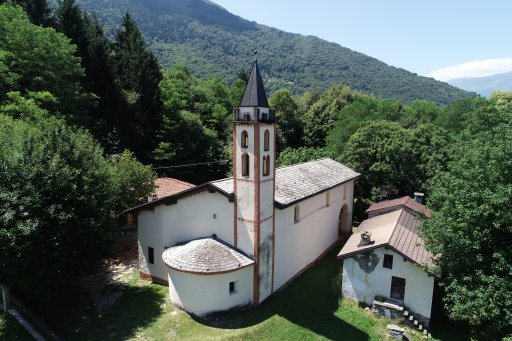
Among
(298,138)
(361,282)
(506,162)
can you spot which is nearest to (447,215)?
(506,162)

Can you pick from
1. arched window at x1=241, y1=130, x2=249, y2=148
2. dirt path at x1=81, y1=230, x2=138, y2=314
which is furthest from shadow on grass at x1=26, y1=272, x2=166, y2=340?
arched window at x1=241, y1=130, x2=249, y2=148

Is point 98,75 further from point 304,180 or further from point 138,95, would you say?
point 304,180

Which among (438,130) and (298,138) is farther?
(298,138)

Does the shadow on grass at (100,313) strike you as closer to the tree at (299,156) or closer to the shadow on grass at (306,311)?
the shadow on grass at (306,311)

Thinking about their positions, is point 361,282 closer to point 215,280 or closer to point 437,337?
point 437,337

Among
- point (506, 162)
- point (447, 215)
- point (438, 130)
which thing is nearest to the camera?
point (506, 162)

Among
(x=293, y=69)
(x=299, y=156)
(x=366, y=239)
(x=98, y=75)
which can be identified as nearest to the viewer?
(x=366, y=239)

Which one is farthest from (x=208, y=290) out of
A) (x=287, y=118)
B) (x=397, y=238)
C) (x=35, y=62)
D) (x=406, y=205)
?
(x=287, y=118)
